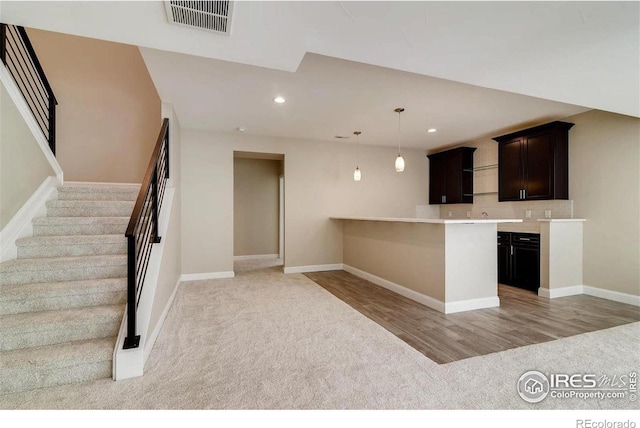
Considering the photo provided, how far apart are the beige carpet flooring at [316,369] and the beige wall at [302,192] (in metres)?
2.09

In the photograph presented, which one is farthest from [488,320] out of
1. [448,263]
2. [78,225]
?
[78,225]

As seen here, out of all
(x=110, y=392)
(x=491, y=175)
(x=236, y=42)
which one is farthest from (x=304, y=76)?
(x=491, y=175)

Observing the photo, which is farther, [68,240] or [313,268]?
[313,268]

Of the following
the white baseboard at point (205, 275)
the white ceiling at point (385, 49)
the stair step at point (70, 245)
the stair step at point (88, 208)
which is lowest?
the white baseboard at point (205, 275)

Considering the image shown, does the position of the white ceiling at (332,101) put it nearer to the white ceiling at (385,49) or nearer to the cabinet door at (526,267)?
the white ceiling at (385,49)

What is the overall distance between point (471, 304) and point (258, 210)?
5432 mm

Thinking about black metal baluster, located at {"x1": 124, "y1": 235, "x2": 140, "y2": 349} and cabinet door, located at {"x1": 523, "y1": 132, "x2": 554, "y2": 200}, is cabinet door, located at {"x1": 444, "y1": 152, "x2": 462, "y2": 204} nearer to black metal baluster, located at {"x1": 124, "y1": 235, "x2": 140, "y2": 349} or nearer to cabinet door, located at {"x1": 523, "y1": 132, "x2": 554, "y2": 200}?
cabinet door, located at {"x1": 523, "y1": 132, "x2": 554, "y2": 200}

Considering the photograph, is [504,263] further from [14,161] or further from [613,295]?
[14,161]

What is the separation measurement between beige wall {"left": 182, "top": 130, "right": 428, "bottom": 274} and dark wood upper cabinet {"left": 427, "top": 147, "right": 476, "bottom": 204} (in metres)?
0.23

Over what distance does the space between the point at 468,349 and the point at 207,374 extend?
2087 mm


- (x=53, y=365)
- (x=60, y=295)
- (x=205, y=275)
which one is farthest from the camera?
(x=205, y=275)

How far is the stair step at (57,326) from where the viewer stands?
80.8 inches

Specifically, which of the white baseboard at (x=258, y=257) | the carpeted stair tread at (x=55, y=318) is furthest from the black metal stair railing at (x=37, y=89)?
the white baseboard at (x=258, y=257)

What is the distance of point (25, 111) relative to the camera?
2910 mm
